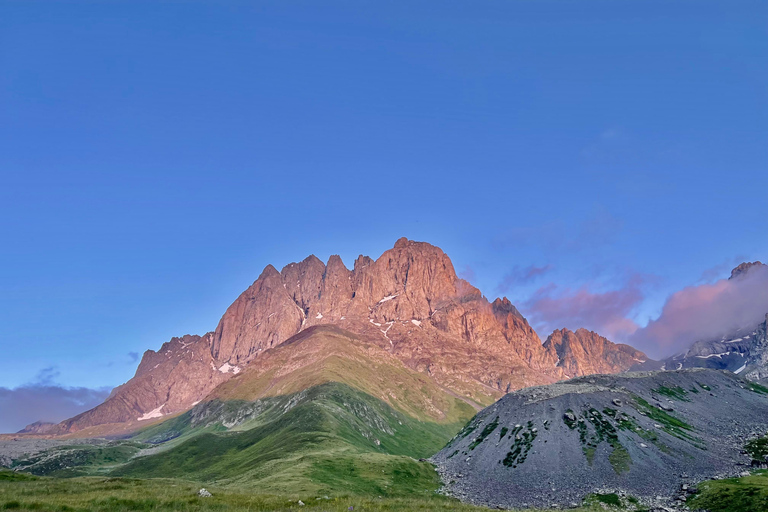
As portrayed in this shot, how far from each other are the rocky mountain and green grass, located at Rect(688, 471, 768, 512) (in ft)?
14.5

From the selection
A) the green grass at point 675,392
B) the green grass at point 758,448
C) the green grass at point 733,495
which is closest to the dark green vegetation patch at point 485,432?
the green grass at point 675,392

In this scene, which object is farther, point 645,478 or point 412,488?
point 412,488

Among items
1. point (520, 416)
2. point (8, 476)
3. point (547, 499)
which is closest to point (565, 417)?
point (520, 416)

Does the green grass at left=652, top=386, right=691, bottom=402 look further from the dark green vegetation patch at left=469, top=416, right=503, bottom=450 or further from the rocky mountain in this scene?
the dark green vegetation patch at left=469, top=416, right=503, bottom=450

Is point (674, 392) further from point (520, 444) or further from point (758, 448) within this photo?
point (520, 444)

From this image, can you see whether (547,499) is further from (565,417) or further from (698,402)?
(698,402)

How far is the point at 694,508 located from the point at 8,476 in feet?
374

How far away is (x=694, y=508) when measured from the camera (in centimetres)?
7425

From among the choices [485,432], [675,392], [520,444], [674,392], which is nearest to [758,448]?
[674,392]

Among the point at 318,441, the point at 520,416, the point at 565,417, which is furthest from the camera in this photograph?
the point at 318,441

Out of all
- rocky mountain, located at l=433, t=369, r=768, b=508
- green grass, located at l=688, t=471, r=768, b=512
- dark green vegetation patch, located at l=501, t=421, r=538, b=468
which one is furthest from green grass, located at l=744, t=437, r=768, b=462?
dark green vegetation patch, located at l=501, t=421, r=538, b=468

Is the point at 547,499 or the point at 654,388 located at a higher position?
the point at 654,388

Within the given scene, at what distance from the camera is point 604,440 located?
11144 cm

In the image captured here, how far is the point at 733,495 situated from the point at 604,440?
4105cm
